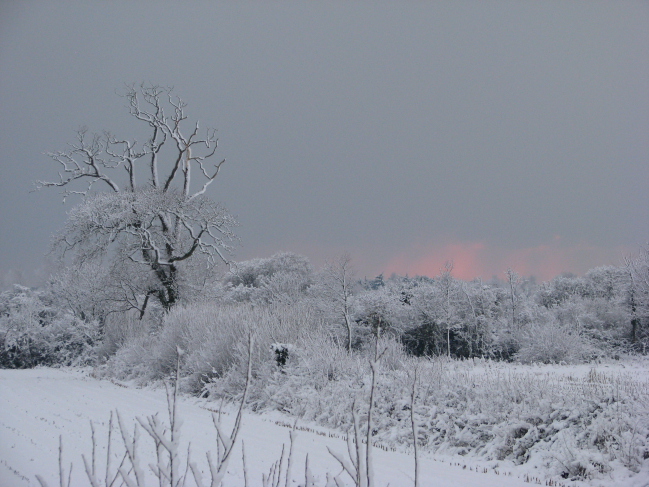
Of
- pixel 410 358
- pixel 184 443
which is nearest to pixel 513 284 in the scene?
pixel 410 358

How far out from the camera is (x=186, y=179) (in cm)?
2067

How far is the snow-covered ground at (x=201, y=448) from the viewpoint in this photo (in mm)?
4715

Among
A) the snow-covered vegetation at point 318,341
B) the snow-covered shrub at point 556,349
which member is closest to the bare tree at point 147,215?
the snow-covered vegetation at point 318,341

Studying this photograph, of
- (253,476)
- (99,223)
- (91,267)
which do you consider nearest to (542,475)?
(253,476)

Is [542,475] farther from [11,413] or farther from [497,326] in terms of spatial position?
[497,326]

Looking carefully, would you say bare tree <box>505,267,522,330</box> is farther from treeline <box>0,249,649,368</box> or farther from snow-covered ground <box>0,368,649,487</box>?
snow-covered ground <box>0,368,649,487</box>

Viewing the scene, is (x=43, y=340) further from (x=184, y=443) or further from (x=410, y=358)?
(x=184, y=443)

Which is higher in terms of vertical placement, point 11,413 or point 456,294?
point 456,294

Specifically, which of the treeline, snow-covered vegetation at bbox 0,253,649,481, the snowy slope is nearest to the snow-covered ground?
the snowy slope

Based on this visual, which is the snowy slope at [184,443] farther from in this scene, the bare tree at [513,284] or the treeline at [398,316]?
the bare tree at [513,284]

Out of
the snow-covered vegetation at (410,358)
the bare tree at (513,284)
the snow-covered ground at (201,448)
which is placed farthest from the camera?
the bare tree at (513,284)

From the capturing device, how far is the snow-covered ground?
4.71m

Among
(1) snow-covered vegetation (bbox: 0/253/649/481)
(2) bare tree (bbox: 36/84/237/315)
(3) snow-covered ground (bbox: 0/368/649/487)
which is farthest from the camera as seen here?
(2) bare tree (bbox: 36/84/237/315)

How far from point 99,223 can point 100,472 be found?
15.0m
